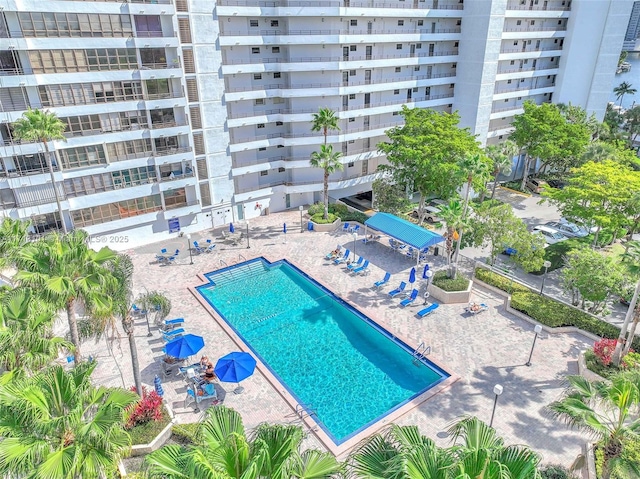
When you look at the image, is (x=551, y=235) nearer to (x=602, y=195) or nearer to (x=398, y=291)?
(x=602, y=195)

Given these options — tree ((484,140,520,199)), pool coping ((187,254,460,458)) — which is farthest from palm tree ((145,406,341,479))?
tree ((484,140,520,199))

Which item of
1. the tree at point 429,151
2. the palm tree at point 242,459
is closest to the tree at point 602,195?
the tree at point 429,151

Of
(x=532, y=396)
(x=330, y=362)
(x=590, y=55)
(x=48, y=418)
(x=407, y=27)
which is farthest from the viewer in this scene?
(x=590, y=55)

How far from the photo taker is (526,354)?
24250 millimetres

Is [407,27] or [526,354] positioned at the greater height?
[407,27]

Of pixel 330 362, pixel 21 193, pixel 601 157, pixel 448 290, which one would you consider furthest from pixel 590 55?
pixel 21 193

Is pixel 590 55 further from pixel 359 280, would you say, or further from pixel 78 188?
pixel 78 188

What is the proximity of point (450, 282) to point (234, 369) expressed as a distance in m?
15.9

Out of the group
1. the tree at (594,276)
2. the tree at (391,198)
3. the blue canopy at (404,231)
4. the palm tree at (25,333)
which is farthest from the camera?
the tree at (391,198)

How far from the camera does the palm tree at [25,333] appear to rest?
556 inches

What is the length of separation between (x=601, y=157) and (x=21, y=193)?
5116cm

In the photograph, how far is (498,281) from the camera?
30266 millimetres

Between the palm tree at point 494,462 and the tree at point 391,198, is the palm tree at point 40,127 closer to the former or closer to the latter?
the tree at point 391,198

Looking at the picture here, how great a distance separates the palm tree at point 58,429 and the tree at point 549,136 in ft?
150
